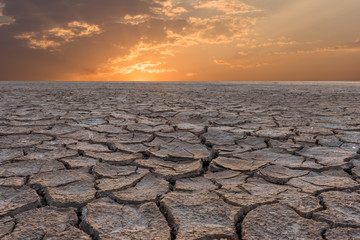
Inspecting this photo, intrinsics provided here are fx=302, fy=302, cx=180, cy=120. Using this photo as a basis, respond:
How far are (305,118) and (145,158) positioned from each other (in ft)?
7.12

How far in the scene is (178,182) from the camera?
148 centimetres

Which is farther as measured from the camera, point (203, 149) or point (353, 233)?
point (203, 149)

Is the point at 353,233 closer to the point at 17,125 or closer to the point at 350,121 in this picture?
the point at 350,121

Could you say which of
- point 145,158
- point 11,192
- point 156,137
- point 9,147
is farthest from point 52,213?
point 156,137

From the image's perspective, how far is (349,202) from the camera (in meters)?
1.26

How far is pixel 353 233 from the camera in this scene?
3.42ft

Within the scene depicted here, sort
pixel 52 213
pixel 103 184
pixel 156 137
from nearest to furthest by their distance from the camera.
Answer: pixel 52 213
pixel 103 184
pixel 156 137

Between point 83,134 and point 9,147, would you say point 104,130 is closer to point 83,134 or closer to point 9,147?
point 83,134

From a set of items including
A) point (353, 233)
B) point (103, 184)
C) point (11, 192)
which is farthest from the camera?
point (103, 184)

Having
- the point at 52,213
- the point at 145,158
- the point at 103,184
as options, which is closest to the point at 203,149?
the point at 145,158

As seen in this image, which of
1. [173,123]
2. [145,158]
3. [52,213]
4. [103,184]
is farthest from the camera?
[173,123]

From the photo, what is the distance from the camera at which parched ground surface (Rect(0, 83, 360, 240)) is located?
108 cm

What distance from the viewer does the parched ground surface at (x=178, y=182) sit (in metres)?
1.08

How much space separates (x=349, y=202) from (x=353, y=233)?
25cm
